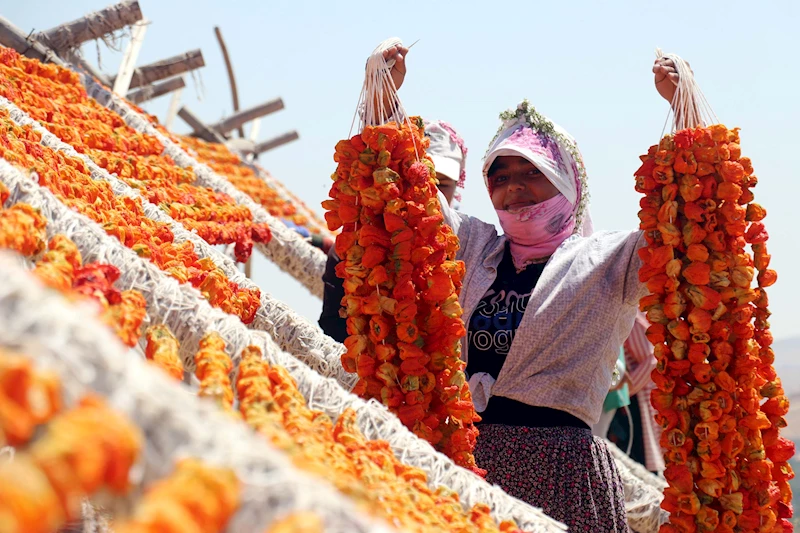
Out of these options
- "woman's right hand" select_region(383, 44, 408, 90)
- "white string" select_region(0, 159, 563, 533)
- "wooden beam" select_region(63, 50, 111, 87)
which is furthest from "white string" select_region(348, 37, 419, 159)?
"wooden beam" select_region(63, 50, 111, 87)

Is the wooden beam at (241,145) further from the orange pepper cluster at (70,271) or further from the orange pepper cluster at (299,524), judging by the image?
the orange pepper cluster at (299,524)

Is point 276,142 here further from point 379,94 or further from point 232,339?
point 232,339

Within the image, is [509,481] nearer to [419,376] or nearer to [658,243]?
[419,376]

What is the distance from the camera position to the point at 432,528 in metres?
1.07

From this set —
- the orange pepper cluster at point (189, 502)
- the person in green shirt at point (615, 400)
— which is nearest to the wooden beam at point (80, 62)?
the person in green shirt at point (615, 400)

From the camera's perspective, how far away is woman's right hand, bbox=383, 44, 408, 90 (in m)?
2.10

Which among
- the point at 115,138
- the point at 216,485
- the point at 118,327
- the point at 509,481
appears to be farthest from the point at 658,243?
the point at 115,138

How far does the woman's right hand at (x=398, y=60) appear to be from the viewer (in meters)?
2.10

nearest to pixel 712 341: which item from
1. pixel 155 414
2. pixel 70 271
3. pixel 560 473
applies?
pixel 560 473

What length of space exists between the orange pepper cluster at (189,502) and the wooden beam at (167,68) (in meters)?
4.45

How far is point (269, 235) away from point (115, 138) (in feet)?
2.21

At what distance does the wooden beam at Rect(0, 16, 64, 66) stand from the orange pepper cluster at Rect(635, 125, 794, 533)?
276cm

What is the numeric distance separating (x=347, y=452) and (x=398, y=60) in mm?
1164

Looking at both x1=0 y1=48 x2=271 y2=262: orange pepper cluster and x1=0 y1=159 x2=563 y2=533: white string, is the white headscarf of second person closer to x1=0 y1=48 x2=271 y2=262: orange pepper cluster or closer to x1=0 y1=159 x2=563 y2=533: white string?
x1=0 y1=48 x2=271 y2=262: orange pepper cluster
